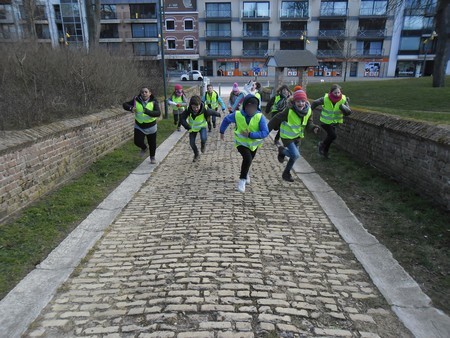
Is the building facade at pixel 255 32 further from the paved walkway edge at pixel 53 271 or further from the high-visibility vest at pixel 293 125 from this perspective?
the paved walkway edge at pixel 53 271

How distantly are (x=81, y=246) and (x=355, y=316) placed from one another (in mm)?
3233

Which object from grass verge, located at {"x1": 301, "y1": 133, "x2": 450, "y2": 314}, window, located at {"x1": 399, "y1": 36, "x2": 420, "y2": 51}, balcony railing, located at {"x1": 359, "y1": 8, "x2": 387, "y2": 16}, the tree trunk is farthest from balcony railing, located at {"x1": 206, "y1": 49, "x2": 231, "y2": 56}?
grass verge, located at {"x1": 301, "y1": 133, "x2": 450, "y2": 314}

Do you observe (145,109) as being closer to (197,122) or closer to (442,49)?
(197,122)

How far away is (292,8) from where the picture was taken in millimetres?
54688

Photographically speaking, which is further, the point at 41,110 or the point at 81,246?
the point at 41,110

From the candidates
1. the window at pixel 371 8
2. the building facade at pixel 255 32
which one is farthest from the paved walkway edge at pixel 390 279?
the window at pixel 371 8

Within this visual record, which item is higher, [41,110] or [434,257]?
[41,110]

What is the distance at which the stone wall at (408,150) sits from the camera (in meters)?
5.26

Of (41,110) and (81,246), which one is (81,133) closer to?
(41,110)

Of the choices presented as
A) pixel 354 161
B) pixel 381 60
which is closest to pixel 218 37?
pixel 381 60

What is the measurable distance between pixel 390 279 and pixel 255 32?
186ft

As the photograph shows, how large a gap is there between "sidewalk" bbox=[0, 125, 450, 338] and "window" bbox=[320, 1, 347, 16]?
55.2 m

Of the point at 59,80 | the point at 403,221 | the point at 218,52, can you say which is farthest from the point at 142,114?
the point at 218,52

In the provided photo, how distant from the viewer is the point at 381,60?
5375cm
